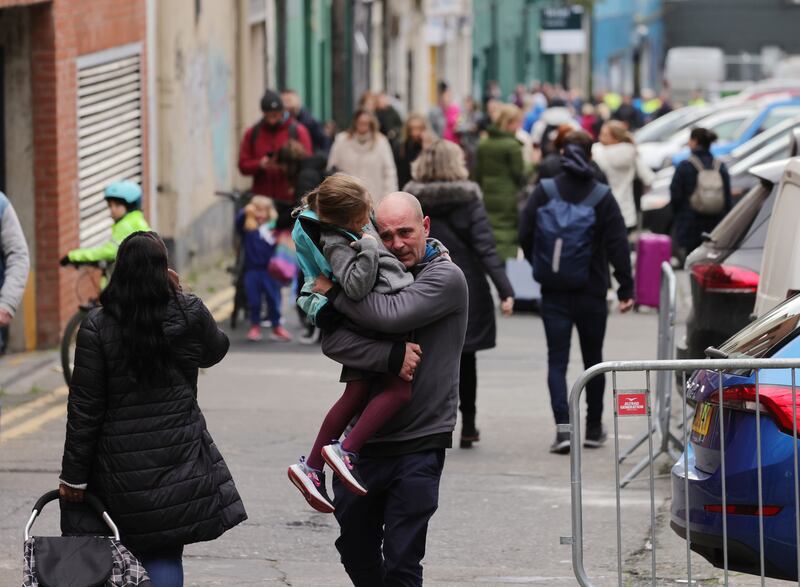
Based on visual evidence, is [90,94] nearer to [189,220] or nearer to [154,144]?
[154,144]

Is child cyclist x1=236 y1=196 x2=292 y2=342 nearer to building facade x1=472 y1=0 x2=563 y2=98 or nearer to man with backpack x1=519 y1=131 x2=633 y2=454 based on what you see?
man with backpack x1=519 y1=131 x2=633 y2=454

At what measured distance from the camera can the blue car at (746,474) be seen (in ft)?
19.4

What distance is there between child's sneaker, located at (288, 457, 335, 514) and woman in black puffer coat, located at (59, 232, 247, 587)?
0.29m

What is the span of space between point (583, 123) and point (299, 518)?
88.4ft

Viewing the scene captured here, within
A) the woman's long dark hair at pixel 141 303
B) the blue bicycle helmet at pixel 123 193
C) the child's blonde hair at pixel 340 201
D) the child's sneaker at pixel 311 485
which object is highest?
the child's blonde hair at pixel 340 201

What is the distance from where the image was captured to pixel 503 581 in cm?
752

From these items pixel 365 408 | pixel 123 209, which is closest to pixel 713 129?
pixel 123 209

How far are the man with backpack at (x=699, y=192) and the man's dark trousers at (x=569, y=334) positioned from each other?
222 inches

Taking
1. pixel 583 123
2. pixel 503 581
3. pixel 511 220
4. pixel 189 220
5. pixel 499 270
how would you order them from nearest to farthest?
pixel 503 581, pixel 499 270, pixel 511 220, pixel 189 220, pixel 583 123

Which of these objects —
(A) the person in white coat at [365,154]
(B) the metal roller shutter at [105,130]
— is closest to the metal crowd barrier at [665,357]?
(B) the metal roller shutter at [105,130]

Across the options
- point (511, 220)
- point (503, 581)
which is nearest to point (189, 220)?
point (511, 220)

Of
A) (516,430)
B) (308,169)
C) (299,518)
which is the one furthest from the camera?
(308,169)

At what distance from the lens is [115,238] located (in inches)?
435

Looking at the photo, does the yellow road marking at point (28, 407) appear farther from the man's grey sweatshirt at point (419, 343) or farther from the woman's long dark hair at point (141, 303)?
the man's grey sweatshirt at point (419, 343)
